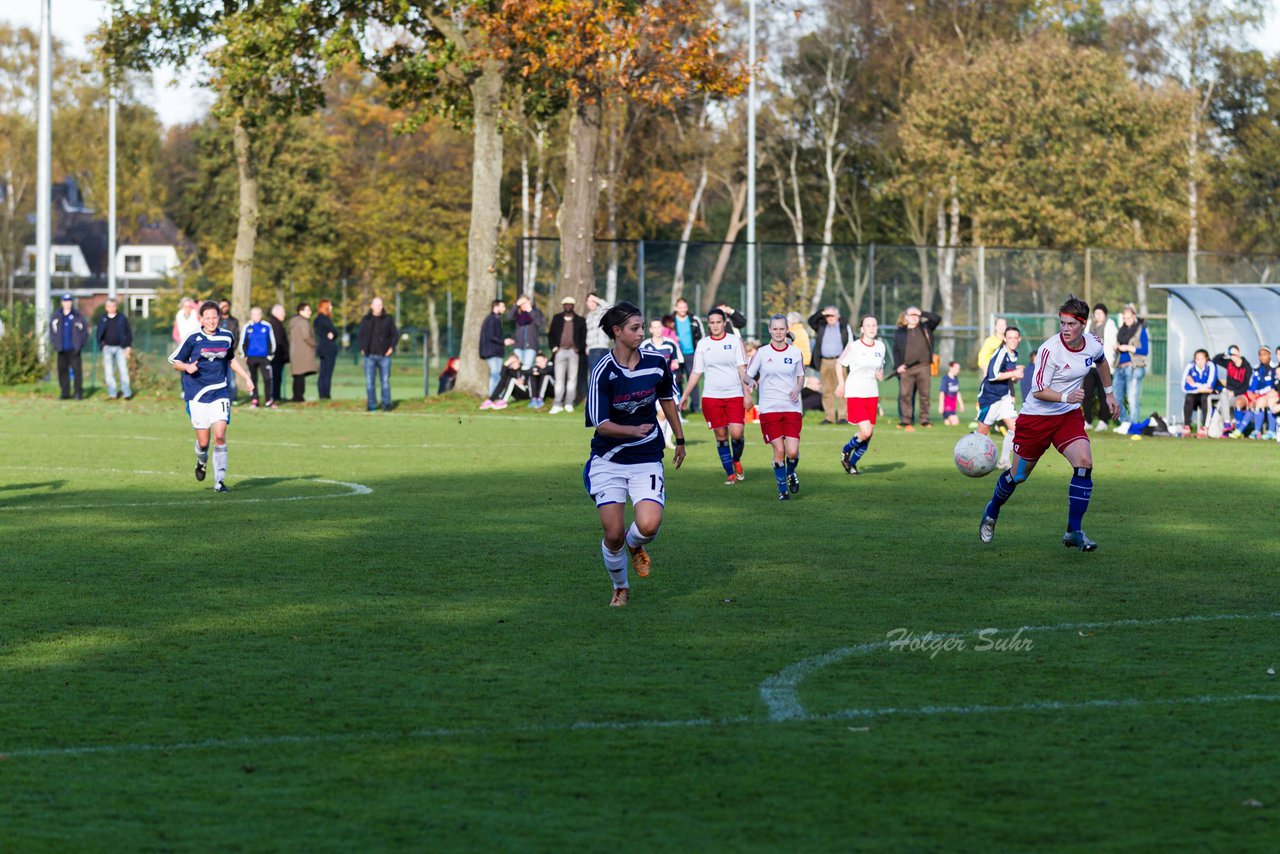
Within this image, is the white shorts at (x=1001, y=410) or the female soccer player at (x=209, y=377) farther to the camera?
the white shorts at (x=1001, y=410)

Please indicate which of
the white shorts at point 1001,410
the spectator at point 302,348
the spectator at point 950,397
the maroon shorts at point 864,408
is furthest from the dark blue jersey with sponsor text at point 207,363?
the spectator at point 950,397

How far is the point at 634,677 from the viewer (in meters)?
8.57

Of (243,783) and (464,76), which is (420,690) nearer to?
(243,783)

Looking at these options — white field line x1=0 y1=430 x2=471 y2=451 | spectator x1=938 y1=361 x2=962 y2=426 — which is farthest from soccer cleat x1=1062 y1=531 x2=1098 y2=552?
spectator x1=938 y1=361 x2=962 y2=426

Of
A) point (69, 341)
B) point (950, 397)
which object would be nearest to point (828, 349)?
point (950, 397)

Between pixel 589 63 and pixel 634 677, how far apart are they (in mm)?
28246

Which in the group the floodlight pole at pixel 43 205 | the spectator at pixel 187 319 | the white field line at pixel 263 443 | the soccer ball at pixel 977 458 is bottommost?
the white field line at pixel 263 443

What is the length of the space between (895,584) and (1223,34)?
6042 centimetres

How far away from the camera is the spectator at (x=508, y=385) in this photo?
34188mm

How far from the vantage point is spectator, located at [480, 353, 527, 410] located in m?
34.2

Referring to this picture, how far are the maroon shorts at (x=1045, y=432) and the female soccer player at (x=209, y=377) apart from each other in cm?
770

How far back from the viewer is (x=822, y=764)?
6867 mm

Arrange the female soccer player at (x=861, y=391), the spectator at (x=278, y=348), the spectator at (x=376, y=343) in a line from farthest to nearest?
the spectator at (x=278, y=348) < the spectator at (x=376, y=343) < the female soccer player at (x=861, y=391)

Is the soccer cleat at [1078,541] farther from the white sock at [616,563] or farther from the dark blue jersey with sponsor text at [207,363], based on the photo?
the dark blue jersey with sponsor text at [207,363]
